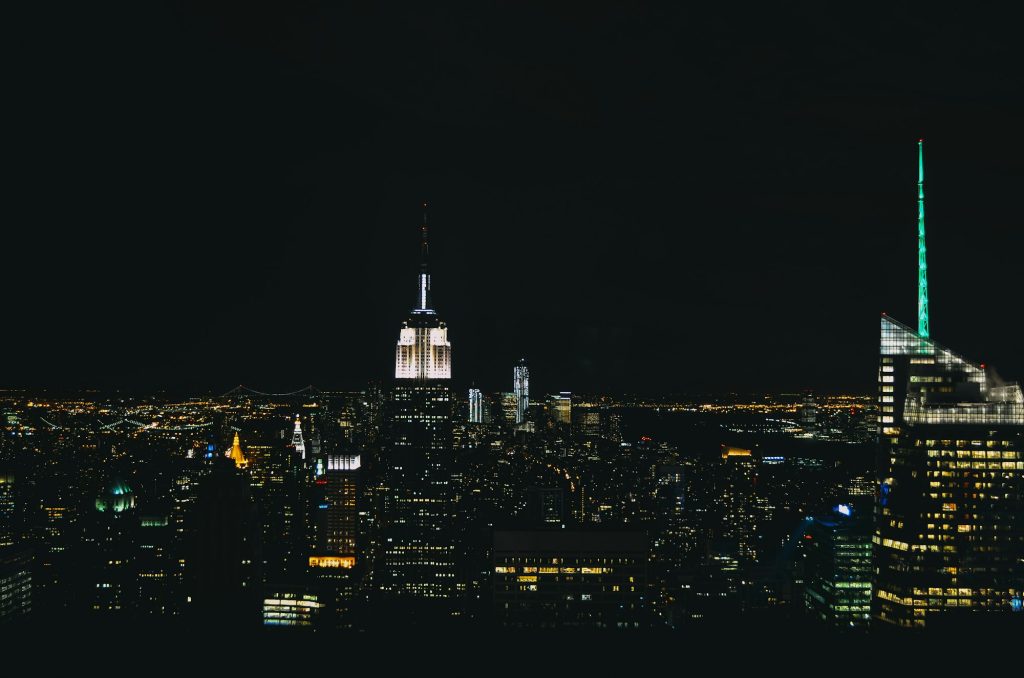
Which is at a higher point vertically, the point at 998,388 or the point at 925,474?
the point at 998,388

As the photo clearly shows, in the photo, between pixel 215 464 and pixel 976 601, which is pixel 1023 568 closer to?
pixel 976 601

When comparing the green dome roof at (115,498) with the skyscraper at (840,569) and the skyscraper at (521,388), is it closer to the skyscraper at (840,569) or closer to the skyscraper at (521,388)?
the skyscraper at (521,388)

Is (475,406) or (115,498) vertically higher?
(475,406)

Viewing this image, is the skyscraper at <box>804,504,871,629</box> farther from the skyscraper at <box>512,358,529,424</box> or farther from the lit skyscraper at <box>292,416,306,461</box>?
the lit skyscraper at <box>292,416,306,461</box>

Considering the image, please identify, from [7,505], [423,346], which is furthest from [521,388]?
[7,505]

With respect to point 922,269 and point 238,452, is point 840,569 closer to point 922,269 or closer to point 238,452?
point 922,269

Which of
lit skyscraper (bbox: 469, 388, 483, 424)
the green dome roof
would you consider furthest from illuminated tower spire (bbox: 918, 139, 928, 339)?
the green dome roof

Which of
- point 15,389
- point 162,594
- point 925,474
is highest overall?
point 15,389

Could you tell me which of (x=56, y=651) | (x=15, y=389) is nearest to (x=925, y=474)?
(x=56, y=651)
